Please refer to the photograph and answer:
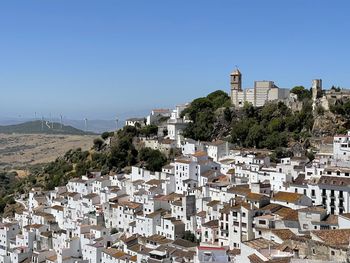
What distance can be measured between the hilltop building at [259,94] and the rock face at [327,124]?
35.5 feet

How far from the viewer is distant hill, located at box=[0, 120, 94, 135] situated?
16859cm

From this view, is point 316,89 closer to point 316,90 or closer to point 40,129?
point 316,90

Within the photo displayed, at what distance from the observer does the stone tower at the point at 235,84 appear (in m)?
63.3

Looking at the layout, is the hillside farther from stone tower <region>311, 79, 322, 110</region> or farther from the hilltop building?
the hilltop building

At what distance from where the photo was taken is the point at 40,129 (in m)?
173

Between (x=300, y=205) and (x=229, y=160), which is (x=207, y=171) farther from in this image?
(x=300, y=205)

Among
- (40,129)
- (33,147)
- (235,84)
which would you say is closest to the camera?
(235,84)

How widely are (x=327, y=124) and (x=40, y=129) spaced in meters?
139

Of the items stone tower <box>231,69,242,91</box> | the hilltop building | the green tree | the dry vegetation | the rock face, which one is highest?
stone tower <box>231,69,242,91</box>

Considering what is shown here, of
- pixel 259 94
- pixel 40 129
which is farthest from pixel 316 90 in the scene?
pixel 40 129

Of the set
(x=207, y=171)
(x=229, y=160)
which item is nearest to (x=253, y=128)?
(x=229, y=160)

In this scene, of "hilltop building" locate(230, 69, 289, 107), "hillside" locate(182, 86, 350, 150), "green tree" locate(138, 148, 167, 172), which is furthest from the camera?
"hilltop building" locate(230, 69, 289, 107)

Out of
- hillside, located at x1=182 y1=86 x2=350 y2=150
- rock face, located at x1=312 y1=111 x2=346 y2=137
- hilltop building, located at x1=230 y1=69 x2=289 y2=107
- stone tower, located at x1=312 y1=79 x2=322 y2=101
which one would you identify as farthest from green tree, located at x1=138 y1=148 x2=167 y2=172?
stone tower, located at x1=312 y1=79 x2=322 y2=101

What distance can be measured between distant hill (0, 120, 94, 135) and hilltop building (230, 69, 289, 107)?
359 feet
